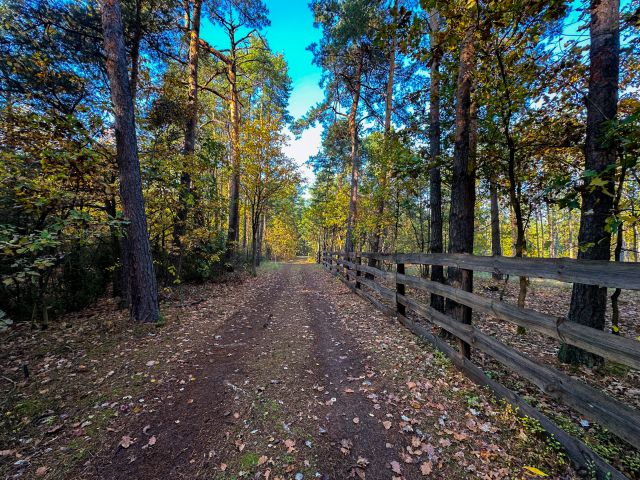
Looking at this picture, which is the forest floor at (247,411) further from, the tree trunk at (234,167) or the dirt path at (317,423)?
the tree trunk at (234,167)

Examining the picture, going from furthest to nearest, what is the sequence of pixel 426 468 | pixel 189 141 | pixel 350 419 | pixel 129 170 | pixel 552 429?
pixel 189 141
pixel 129 170
pixel 350 419
pixel 552 429
pixel 426 468

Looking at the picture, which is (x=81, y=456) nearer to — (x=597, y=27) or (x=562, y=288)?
(x=597, y=27)

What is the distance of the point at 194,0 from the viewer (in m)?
8.75

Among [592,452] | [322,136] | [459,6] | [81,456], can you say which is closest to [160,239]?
[81,456]

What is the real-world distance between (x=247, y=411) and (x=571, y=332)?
345 centimetres

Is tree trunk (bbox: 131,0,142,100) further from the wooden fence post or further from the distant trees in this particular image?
the wooden fence post

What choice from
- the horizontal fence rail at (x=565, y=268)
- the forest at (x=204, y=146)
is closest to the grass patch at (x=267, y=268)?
the forest at (x=204, y=146)

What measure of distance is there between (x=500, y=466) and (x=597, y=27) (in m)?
5.88

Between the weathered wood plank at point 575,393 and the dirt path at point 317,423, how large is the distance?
1.88 feet

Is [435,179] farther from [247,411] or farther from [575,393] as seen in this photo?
[247,411]

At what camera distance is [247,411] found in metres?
3.00

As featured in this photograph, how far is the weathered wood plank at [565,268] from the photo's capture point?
6.15ft

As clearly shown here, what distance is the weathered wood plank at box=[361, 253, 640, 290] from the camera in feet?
6.15

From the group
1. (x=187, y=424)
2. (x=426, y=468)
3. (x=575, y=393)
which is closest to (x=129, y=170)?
(x=187, y=424)
